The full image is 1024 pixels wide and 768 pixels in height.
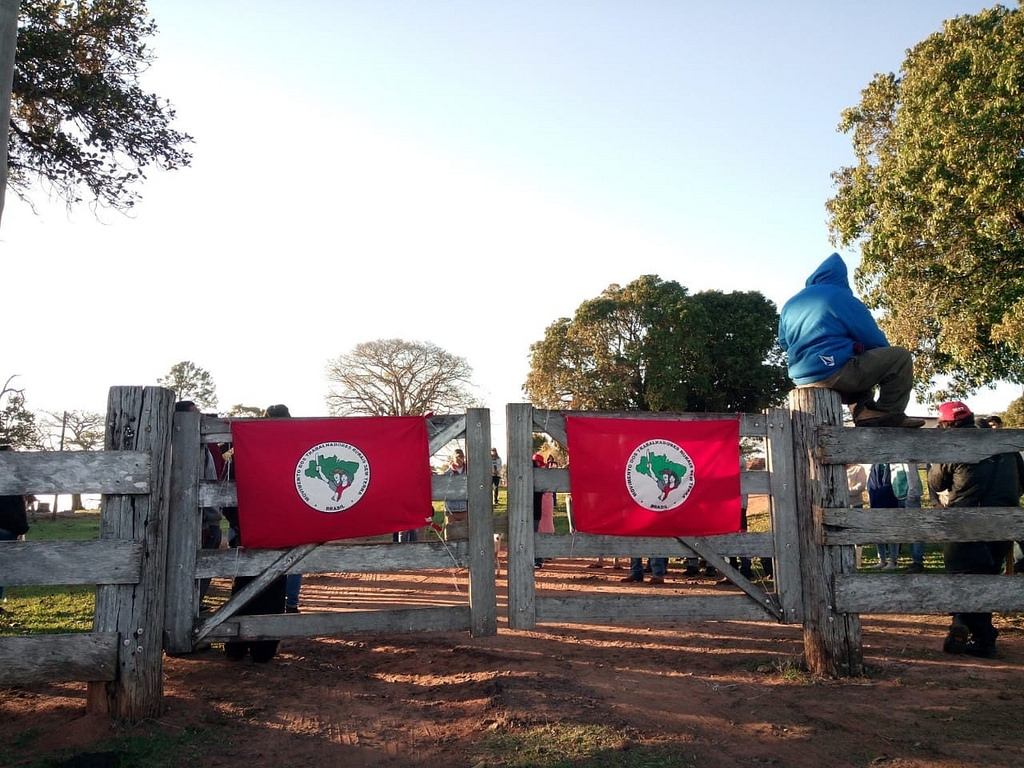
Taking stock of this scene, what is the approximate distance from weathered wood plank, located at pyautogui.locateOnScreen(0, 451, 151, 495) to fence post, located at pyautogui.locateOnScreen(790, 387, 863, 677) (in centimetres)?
484

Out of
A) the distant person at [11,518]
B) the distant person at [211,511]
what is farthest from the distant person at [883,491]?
the distant person at [11,518]

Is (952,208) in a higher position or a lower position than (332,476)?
higher

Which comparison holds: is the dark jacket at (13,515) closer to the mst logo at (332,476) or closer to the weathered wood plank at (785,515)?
the mst logo at (332,476)

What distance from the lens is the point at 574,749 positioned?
4.25 metres

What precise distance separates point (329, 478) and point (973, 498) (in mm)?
5575

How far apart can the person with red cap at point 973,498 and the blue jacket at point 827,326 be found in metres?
1.26

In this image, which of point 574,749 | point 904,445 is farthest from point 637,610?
point 904,445

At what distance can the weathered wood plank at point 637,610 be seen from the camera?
18.8 ft

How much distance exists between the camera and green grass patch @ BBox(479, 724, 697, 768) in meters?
4.07

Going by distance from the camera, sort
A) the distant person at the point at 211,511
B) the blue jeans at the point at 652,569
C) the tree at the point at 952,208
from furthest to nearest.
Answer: the tree at the point at 952,208, the blue jeans at the point at 652,569, the distant person at the point at 211,511

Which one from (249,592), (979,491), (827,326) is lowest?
(249,592)

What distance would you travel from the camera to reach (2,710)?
5.15m

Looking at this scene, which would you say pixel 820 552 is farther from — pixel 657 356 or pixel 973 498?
pixel 657 356

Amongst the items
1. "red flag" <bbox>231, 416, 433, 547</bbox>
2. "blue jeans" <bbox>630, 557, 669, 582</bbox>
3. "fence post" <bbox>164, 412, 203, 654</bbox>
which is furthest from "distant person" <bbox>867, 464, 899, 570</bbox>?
"fence post" <bbox>164, 412, 203, 654</bbox>
